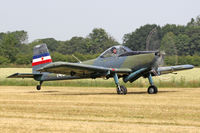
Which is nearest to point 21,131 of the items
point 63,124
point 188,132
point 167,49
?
point 63,124

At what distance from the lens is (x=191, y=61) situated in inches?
1673

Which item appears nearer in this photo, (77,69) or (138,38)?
(77,69)

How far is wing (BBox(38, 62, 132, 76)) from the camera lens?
A: 15.3 metres

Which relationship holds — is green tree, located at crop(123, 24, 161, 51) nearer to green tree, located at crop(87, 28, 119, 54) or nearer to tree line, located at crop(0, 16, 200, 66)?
tree line, located at crop(0, 16, 200, 66)

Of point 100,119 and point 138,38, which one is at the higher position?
point 138,38

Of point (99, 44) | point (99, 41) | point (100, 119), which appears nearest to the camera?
point (100, 119)

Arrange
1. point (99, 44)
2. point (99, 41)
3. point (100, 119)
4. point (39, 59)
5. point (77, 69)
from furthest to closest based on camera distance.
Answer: point (99, 41)
point (99, 44)
point (39, 59)
point (77, 69)
point (100, 119)

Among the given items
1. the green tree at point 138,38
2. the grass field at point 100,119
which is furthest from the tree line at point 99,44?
the grass field at point 100,119

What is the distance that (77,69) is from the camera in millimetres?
16156

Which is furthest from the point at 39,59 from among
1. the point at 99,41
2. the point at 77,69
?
the point at 99,41

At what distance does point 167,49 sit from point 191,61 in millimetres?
26449

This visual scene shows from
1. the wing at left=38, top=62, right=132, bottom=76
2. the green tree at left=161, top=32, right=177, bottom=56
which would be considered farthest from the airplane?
the green tree at left=161, top=32, right=177, bottom=56

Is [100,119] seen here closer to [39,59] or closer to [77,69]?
[77,69]

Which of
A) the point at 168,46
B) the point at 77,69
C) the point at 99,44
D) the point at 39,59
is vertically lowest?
the point at 77,69
